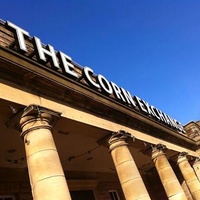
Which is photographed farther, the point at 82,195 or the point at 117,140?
the point at 82,195

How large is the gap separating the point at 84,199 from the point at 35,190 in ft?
35.0

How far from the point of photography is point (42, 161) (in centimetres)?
714

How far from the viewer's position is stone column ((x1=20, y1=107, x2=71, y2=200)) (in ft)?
22.2

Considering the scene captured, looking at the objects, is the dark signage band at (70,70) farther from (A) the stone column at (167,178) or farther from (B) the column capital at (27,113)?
(A) the stone column at (167,178)

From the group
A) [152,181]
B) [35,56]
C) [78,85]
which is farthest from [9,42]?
[152,181]

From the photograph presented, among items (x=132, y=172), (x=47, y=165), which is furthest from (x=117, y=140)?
(x=47, y=165)

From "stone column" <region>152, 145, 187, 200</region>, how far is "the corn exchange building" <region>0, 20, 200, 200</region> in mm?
55

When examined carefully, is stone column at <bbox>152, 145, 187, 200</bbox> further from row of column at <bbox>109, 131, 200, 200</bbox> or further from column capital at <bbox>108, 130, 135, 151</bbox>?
column capital at <bbox>108, 130, 135, 151</bbox>

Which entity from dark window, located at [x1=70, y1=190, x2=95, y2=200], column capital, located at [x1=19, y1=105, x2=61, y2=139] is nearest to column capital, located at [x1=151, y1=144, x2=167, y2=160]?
dark window, located at [x1=70, y1=190, x2=95, y2=200]

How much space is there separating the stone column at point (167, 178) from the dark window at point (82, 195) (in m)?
5.36

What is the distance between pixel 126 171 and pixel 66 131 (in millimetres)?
3120

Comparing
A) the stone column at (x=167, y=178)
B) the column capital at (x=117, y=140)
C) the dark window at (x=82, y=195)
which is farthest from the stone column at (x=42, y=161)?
the dark window at (x=82, y=195)

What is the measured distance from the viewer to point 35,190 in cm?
687

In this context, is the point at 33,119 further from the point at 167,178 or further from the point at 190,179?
the point at 190,179
